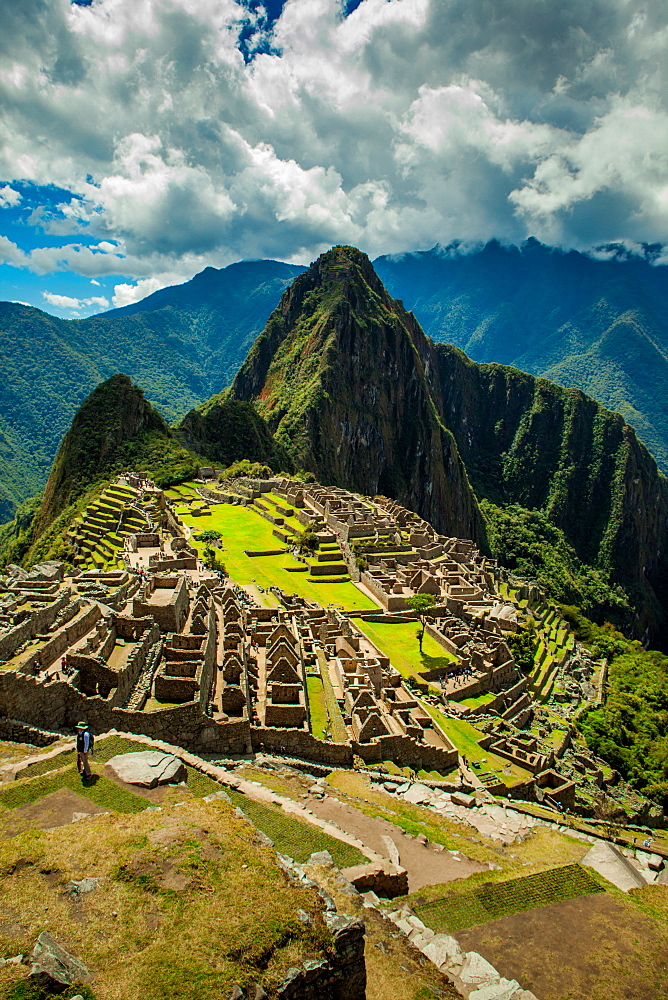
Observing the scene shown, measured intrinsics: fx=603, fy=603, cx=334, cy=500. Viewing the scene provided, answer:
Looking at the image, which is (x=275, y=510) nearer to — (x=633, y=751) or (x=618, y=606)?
(x=633, y=751)

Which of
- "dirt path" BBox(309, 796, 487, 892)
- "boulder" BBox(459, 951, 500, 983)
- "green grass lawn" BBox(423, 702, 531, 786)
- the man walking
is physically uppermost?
the man walking

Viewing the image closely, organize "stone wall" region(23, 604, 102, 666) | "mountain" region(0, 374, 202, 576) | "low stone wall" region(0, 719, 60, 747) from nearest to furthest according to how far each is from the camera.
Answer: "low stone wall" region(0, 719, 60, 747) → "stone wall" region(23, 604, 102, 666) → "mountain" region(0, 374, 202, 576)

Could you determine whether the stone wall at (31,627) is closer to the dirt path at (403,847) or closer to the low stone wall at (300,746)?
the low stone wall at (300,746)

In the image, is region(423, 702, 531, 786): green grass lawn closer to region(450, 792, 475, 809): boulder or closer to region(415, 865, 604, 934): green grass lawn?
region(450, 792, 475, 809): boulder

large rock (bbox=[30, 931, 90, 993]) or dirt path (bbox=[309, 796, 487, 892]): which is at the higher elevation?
large rock (bbox=[30, 931, 90, 993])

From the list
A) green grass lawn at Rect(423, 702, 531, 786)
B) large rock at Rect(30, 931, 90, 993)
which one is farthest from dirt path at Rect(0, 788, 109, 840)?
green grass lawn at Rect(423, 702, 531, 786)

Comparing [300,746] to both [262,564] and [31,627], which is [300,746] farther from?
Result: [262,564]

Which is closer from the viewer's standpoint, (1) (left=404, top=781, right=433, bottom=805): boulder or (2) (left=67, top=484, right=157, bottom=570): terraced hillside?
(1) (left=404, top=781, right=433, bottom=805): boulder

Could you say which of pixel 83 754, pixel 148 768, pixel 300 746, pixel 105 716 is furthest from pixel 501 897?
pixel 105 716
